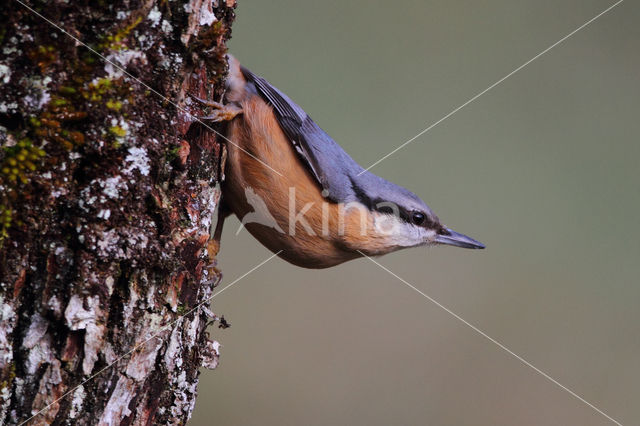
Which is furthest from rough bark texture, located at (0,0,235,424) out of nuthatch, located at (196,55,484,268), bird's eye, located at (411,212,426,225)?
bird's eye, located at (411,212,426,225)

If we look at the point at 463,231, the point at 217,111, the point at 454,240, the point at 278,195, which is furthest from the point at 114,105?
the point at 463,231

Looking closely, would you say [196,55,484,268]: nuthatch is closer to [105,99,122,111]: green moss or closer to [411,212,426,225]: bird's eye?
[411,212,426,225]: bird's eye

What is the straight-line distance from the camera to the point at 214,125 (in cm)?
183

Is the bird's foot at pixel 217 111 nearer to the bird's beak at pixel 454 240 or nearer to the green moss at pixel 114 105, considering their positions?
the green moss at pixel 114 105

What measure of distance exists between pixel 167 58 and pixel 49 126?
1.13 ft

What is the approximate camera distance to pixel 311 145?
2.45m

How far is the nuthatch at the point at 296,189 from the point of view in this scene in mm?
2291

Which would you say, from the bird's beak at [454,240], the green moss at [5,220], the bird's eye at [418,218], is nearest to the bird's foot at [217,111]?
the green moss at [5,220]

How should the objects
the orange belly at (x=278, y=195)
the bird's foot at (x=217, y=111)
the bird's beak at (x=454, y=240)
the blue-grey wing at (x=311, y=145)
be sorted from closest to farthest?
the bird's foot at (x=217, y=111) → the orange belly at (x=278, y=195) → the blue-grey wing at (x=311, y=145) → the bird's beak at (x=454, y=240)

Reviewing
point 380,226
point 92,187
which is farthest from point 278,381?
point 92,187

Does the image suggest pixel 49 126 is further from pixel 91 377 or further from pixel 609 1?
pixel 609 1

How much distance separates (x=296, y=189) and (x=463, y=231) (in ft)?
7.89

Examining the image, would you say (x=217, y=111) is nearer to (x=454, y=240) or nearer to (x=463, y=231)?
(x=454, y=240)

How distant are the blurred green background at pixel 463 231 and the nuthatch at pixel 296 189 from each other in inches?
57.3
